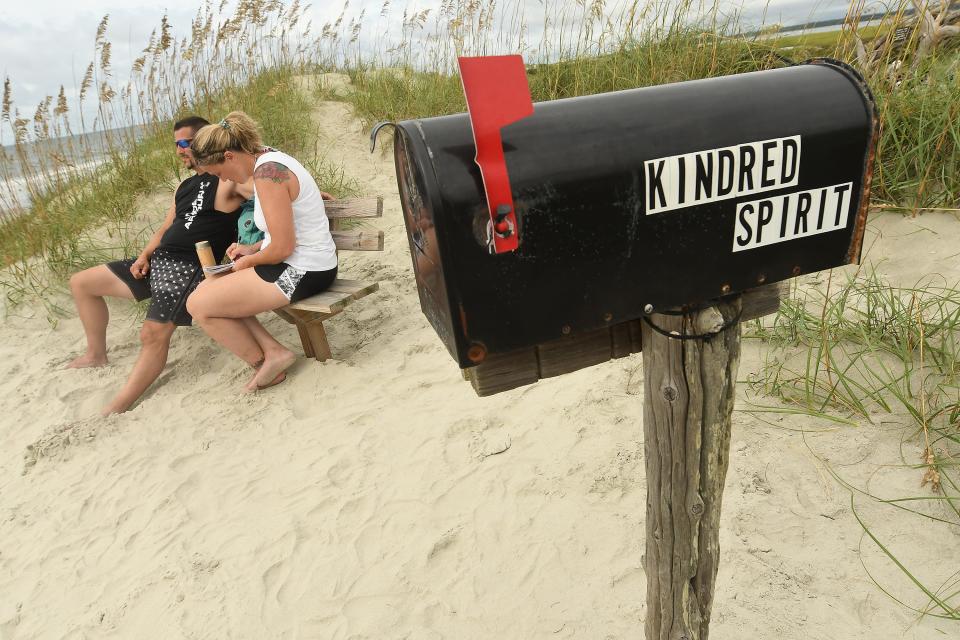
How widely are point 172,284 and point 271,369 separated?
2.59 ft

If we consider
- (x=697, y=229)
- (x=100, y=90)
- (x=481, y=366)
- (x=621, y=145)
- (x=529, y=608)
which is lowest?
(x=529, y=608)

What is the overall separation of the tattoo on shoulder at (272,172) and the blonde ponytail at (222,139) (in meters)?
0.31

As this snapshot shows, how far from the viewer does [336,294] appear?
11.5 ft

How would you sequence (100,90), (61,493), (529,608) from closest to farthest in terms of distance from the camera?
(529,608) < (61,493) < (100,90)

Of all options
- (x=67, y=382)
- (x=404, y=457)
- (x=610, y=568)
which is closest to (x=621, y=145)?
(x=610, y=568)

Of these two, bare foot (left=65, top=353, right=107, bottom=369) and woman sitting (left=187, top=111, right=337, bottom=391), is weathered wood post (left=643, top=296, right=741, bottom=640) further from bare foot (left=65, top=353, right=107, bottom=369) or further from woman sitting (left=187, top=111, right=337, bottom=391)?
bare foot (left=65, top=353, right=107, bottom=369)

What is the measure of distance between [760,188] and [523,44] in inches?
209

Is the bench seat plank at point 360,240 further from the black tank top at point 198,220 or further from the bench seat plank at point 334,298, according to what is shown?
the black tank top at point 198,220

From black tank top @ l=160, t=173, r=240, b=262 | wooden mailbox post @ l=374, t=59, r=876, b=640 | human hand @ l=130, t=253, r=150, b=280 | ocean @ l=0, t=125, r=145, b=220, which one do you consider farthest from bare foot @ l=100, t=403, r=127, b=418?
wooden mailbox post @ l=374, t=59, r=876, b=640

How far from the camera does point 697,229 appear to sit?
104 centimetres

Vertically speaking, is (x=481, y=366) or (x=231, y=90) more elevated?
(x=231, y=90)

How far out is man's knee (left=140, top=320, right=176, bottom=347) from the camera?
11.9 ft

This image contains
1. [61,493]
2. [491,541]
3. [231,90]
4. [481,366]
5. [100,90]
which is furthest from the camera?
[231,90]

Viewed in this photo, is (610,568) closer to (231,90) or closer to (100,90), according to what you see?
(100,90)
